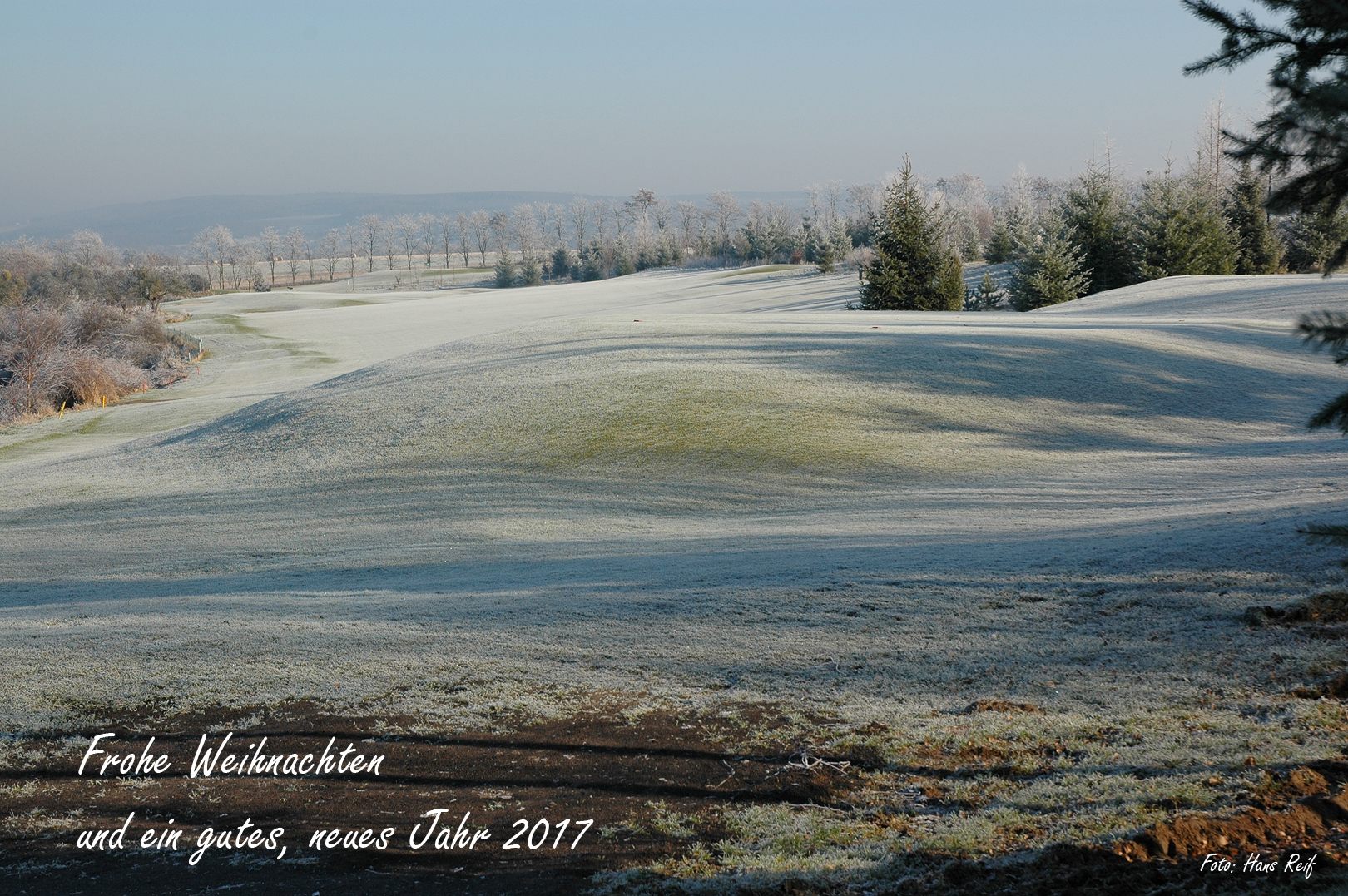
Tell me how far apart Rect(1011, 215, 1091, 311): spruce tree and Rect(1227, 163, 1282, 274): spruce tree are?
11266 millimetres

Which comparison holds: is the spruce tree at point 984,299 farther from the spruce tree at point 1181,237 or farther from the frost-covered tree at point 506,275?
the frost-covered tree at point 506,275

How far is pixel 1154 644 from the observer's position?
8039 millimetres

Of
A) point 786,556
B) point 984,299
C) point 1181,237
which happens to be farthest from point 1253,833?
point 1181,237

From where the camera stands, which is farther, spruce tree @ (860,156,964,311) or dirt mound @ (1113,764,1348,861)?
spruce tree @ (860,156,964,311)

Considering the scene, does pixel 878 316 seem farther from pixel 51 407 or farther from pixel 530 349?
pixel 51 407

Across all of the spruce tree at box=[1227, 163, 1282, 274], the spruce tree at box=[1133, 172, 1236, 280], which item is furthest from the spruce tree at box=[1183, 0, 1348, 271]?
the spruce tree at box=[1227, 163, 1282, 274]

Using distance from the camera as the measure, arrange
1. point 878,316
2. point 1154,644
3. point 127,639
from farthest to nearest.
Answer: point 878,316
point 127,639
point 1154,644

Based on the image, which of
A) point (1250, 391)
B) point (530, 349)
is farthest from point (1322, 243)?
point (530, 349)

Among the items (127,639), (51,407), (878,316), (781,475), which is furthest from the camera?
(51,407)

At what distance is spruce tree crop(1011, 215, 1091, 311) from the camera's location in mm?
45625

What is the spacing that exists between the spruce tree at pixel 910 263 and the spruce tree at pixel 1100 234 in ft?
31.7

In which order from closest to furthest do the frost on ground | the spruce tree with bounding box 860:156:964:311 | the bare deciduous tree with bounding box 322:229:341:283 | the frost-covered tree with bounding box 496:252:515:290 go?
the frost on ground, the spruce tree with bounding box 860:156:964:311, the frost-covered tree with bounding box 496:252:515:290, the bare deciduous tree with bounding box 322:229:341:283

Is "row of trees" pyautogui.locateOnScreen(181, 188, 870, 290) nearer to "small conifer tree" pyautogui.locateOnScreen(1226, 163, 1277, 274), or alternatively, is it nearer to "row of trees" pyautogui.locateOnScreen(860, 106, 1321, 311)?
"row of trees" pyautogui.locateOnScreen(860, 106, 1321, 311)

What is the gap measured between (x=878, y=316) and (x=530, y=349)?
1389cm
